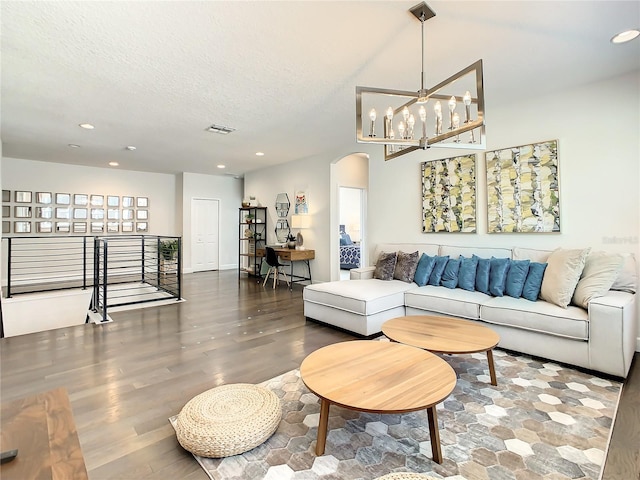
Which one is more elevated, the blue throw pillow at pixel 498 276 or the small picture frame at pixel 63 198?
the small picture frame at pixel 63 198

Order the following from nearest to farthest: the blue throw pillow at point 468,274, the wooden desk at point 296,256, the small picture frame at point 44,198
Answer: the blue throw pillow at point 468,274
the wooden desk at point 296,256
the small picture frame at point 44,198

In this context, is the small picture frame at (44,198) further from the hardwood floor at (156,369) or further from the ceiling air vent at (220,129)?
the ceiling air vent at (220,129)

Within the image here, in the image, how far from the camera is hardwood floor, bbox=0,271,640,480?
169cm

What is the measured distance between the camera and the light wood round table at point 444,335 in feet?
7.40

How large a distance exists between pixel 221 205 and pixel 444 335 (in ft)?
25.4

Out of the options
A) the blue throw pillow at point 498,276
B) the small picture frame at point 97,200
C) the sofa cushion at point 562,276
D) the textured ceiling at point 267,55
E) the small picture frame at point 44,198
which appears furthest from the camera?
the small picture frame at point 97,200

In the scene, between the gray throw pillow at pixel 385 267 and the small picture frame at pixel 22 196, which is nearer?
the gray throw pillow at pixel 385 267

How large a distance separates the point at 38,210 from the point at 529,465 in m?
9.03

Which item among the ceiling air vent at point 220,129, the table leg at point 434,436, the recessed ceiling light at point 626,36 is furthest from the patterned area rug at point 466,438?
the ceiling air vent at point 220,129

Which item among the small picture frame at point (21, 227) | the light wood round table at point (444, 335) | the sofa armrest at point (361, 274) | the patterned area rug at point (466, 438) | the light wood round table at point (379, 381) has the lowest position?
the patterned area rug at point (466, 438)

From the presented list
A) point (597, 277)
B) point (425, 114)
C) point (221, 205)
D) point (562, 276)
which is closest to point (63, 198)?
point (221, 205)

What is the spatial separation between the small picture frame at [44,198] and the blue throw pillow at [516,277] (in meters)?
8.77

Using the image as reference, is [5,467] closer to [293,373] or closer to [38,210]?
[293,373]

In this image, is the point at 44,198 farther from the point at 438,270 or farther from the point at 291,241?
the point at 438,270
